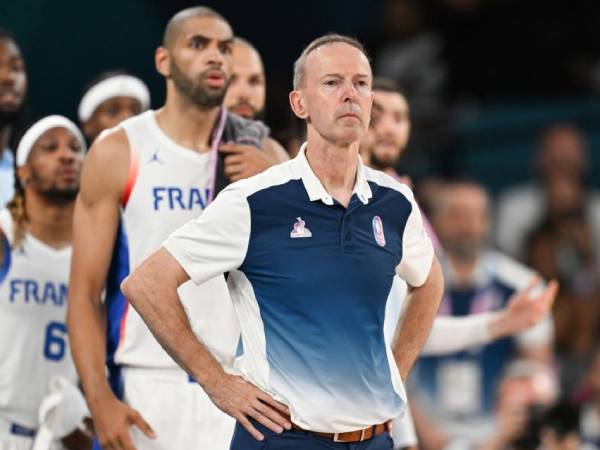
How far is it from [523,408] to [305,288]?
14.2 feet

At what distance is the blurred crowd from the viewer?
8414 mm

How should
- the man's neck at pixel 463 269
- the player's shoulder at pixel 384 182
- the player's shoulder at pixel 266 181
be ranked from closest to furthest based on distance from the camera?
the player's shoulder at pixel 266 181 → the player's shoulder at pixel 384 182 → the man's neck at pixel 463 269

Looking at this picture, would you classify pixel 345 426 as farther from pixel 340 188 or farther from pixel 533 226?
pixel 533 226

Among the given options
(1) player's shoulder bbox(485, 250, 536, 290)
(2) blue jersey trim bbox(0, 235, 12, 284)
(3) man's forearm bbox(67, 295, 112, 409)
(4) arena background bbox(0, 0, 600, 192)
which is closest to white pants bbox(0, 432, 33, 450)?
A: (2) blue jersey trim bbox(0, 235, 12, 284)

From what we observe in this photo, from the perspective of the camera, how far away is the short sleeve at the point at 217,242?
5.99 meters

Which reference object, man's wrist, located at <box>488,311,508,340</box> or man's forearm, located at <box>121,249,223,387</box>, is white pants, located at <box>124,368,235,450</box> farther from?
man's wrist, located at <box>488,311,508,340</box>

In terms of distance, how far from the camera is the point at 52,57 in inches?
449

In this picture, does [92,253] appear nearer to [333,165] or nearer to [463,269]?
[333,165]

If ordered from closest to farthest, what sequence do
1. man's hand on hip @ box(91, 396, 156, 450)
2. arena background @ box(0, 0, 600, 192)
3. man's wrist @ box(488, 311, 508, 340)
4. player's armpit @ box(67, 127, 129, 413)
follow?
man's hand on hip @ box(91, 396, 156, 450)
player's armpit @ box(67, 127, 129, 413)
man's wrist @ box(488, 311, 508, 340)
arena background @ box(0, 0, 600, 192)

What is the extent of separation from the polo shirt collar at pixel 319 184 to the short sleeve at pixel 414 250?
0.20m

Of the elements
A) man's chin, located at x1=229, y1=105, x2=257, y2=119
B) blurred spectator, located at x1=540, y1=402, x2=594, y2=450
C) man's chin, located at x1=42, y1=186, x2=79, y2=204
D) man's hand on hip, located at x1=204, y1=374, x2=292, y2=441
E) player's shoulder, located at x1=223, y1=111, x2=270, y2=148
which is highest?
man's chin, located at x1=229, y1=105, x2=257, y2=119

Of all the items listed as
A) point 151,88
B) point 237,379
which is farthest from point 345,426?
point 151,88

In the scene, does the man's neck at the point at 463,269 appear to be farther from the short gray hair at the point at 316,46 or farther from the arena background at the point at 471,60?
the short gray hair at the point at 316,46

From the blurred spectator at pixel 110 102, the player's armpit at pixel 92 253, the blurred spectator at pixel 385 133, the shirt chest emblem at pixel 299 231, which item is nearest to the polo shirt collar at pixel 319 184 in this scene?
the shirt chest emblem at pixel 299 231
